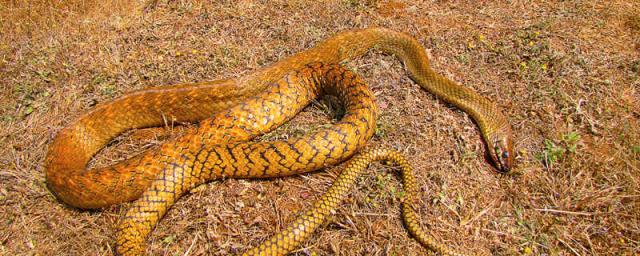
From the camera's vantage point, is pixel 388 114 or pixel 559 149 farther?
pixel 388 114

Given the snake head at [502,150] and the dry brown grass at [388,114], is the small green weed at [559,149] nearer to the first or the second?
the dry brown grass at [388,114]

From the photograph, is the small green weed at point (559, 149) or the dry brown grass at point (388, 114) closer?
the dry brown grass at point (388, 114)

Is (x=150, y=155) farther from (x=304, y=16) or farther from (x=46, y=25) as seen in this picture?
(x=46, y=25)

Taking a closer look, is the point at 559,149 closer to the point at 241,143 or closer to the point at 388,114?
the point at 388,114

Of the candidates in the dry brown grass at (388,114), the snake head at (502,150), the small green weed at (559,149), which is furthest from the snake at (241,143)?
the small green weed at (559,149)

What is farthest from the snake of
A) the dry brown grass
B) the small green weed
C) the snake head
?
the small green weed

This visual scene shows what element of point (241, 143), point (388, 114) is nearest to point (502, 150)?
point (388, 114)
